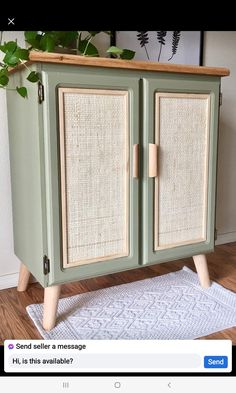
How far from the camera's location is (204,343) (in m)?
0.58

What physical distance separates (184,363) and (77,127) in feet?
2.11

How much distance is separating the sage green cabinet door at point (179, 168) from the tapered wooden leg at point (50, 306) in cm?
29

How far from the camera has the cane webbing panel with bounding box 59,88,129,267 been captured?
99cm

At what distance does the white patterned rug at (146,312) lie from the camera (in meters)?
1.05

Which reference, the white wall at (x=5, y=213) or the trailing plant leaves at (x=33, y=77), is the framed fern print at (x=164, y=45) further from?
the trailing plant leaves at (x=33, y=77)

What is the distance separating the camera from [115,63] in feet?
3.29

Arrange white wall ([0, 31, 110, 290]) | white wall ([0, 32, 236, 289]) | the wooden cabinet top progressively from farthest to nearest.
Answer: white wall ([0, 32, 236, 289]) < white wall ([0, 31, 110, 290]) < the wooden cabinet top

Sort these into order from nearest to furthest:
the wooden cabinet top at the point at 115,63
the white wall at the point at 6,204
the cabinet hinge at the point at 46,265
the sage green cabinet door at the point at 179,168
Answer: the wooden cabinet top at the point at 115,63
the cabinet hinge at the point at 46,265
the sage green cabinet door at the point at 179,168
the white wall at the point at 6,204

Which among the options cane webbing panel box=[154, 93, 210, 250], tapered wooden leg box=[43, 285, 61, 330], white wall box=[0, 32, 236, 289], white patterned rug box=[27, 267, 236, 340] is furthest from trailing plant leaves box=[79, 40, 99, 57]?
white patterned rug box=[27, 267, 236, 340]

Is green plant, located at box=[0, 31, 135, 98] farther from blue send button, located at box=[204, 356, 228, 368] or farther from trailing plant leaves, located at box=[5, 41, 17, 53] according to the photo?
blue send button, located at box=[204, 356, 228, 368]

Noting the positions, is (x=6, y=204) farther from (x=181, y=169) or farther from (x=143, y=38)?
(x=143, y=38)

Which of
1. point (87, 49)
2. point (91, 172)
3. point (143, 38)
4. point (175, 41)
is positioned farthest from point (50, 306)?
point (175, 41)

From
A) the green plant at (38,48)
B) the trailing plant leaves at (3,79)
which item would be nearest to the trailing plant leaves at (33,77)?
the green plant at (38,48)

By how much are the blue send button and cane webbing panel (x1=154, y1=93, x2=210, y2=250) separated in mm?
611
